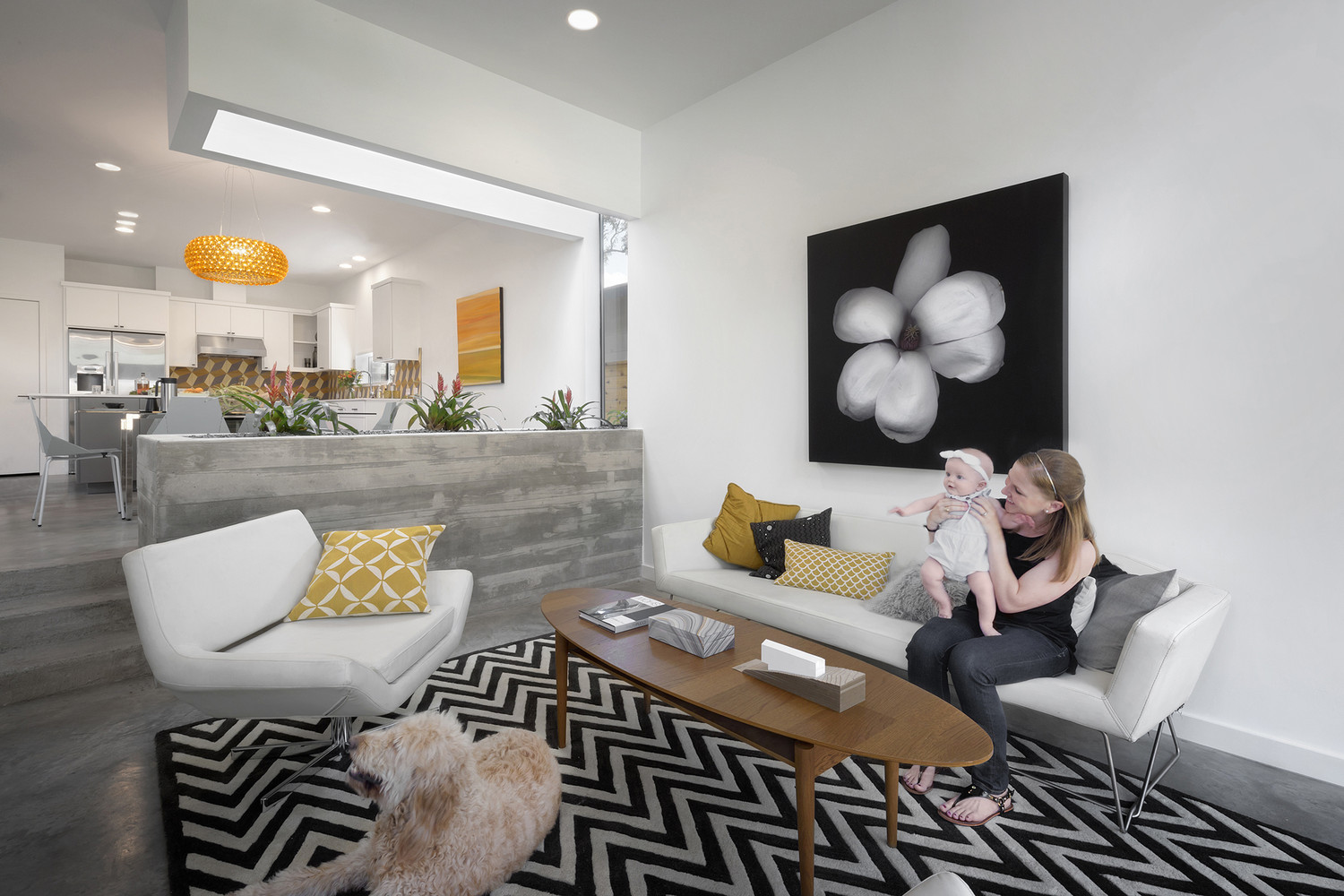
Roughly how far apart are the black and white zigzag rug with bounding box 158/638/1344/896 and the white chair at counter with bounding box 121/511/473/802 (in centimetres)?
20

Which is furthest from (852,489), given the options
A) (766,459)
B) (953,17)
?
(953,17)

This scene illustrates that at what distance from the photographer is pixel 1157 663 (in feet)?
5.47

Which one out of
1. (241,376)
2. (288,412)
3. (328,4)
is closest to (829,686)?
(288,412)

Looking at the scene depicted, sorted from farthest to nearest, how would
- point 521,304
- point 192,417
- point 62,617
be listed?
point 521,304
point 192,417
point 62,617

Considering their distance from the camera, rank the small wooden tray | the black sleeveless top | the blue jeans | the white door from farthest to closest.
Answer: the white door
the black sleeveless top
the blue jeans
the small wooden tray

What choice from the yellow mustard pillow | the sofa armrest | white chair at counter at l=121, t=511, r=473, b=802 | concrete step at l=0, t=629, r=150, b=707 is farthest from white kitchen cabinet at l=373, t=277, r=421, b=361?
the sofa armrest

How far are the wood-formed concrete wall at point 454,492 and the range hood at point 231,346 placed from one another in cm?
684

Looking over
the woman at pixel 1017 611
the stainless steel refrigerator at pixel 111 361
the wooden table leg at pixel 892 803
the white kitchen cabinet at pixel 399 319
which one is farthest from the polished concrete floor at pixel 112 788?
the stainless steel refrigerator at pixel 111 361

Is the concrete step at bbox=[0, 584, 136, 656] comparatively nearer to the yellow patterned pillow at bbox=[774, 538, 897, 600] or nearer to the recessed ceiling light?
the yellow patterned pillow at bbox=[774, 538, 897, 600]

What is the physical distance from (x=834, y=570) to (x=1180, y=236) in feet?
5.84

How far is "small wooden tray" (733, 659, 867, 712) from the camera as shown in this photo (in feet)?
5.12

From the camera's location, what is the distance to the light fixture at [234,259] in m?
4.97

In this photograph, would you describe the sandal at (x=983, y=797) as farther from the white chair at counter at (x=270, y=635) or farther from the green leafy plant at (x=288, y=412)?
the green leafy plant at (x=288, y=412)

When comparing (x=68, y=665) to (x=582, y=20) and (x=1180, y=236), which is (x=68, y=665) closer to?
(x=582, y=20)
